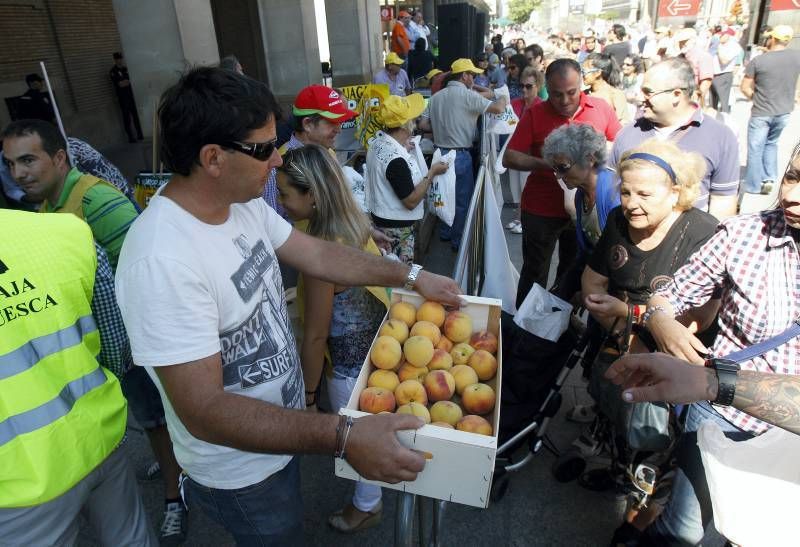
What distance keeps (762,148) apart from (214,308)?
8.43 meters

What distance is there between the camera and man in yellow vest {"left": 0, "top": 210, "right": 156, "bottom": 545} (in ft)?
4.78

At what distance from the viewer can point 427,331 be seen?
1.88 m

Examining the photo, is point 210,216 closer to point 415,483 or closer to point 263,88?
point 263,88

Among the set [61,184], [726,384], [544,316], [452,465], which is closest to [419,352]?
[452,465]

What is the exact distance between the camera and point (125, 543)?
203cm

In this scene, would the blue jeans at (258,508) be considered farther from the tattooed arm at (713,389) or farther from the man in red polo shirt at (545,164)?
the man in red polo shirt at (545,164)

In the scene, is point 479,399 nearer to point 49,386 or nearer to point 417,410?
point 417,410

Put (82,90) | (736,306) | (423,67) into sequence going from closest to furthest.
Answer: (736,306)
(82,90)
(423,67)

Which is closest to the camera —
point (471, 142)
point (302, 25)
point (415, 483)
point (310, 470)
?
point (415, 483)

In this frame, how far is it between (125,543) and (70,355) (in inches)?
36.9

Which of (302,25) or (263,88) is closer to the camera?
(263,88)

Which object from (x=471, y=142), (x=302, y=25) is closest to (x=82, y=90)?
(x=302, y=25)

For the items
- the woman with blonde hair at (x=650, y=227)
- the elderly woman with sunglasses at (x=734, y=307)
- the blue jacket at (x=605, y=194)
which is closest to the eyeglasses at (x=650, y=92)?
the blue jacket at (x=605, y=194)

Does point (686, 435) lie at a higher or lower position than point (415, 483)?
lower
